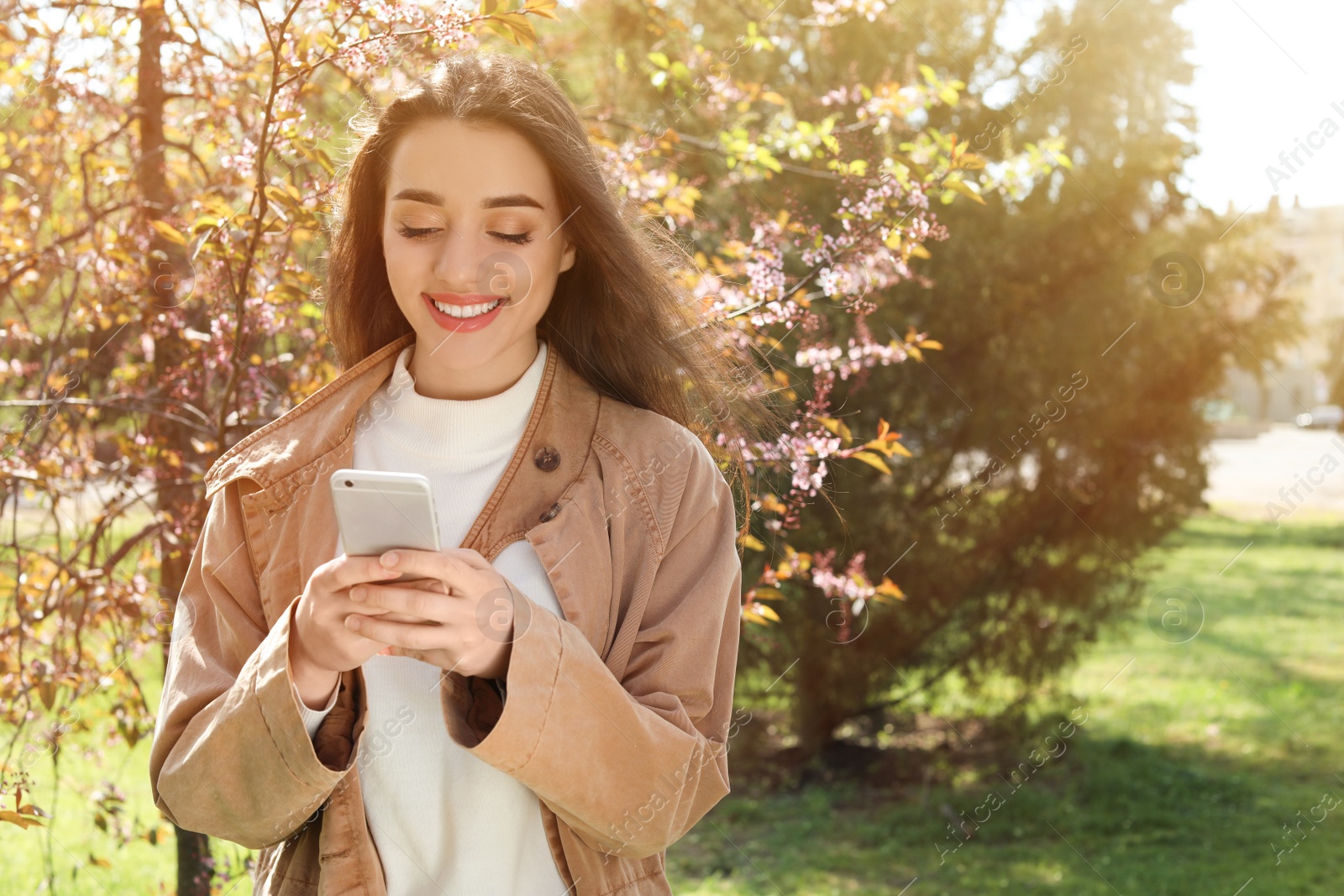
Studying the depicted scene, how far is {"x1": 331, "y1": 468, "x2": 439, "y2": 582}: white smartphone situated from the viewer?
118 cm

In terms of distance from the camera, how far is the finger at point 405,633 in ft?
4.12

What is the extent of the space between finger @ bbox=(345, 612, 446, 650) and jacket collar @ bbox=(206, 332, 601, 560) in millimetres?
326

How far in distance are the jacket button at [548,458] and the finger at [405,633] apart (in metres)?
0.43

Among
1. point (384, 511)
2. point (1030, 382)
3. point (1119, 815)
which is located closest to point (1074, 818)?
point (1119, 815)

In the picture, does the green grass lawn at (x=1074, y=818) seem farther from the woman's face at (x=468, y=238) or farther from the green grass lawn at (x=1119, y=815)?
the woman's face at (x=468, y=238)

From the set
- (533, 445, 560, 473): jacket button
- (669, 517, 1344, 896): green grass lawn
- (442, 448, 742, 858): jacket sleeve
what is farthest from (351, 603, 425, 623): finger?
(669, 517, 1344, 896): green grass lawn

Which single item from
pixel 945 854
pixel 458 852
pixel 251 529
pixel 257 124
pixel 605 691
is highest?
pixel 257 124

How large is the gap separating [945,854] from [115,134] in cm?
466

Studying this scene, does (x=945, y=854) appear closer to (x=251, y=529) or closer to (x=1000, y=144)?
(x=1000, y=144)

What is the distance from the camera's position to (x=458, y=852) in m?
1.50

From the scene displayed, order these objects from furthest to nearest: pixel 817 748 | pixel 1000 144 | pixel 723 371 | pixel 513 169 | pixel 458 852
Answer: pixel 817 748, pixel 1000 144, pixel 723 371, pixel 513 169, pixel 458 852

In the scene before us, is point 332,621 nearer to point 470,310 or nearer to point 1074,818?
point 470,310

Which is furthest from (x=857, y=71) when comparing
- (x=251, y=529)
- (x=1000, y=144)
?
(x=251, y=529)

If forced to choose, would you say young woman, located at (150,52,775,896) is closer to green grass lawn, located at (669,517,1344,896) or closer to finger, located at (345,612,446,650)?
finger, located at (345,612,446,650)
